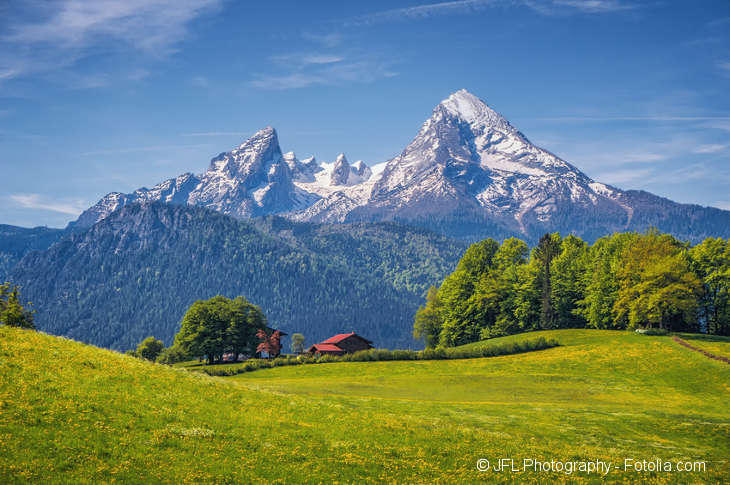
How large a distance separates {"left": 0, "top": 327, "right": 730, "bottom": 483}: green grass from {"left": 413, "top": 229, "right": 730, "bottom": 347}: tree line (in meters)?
→ 35.4

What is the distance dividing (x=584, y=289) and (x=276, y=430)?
8995 centimetres

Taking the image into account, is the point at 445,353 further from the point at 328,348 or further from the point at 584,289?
the point at 328,348

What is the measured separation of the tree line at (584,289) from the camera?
8750cm

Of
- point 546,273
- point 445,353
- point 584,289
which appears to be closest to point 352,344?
point 445,353

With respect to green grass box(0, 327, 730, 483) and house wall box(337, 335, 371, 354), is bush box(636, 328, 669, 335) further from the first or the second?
house wall box(337, 335, 371, 354)

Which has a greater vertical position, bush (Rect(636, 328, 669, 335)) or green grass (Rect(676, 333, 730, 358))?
bush (Rect(636, 328, 669, 335))

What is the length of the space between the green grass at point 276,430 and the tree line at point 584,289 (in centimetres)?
3543

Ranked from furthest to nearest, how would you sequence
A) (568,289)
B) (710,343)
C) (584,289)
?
(568,289)
(584,289)
(710,343)

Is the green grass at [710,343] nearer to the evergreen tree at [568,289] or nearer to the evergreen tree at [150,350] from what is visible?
the evergreen tree at [568,289]

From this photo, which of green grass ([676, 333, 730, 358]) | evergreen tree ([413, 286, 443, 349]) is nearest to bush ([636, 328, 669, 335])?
green grass ([676, 333, 730, 358])

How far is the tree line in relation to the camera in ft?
287

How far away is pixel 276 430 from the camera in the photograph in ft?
95.7

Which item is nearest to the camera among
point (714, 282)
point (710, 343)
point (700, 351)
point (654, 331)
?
point (700, 351)

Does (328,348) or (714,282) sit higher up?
(714,282)
